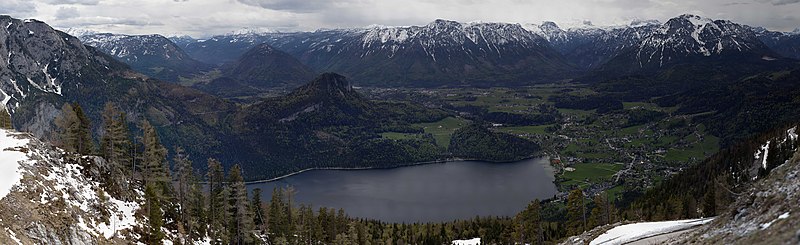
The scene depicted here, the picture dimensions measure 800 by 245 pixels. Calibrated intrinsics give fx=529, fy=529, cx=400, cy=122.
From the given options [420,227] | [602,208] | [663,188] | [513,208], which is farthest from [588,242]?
[513,208]

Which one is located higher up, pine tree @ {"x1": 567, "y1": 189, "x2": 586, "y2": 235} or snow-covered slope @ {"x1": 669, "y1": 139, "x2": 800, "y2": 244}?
snow-covered slope @ {"x1": 669, "y1": 139, "x2": 800, "y2": 244}

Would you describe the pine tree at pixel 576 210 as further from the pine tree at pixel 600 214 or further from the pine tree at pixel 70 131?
the pine tree at pixel 70 131

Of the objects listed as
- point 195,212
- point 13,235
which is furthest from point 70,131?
point 13,235

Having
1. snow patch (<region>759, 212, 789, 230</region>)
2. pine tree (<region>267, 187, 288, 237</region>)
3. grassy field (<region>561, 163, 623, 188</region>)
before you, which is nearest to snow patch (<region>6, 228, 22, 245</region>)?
snow patch (<region>759, 212, 789, 230</region>)

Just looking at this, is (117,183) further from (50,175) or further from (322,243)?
(322,243)

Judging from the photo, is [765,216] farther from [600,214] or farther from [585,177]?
[585,177]

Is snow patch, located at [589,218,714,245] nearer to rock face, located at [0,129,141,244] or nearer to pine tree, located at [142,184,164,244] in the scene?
pine tree, located at [142,184,164,244]
